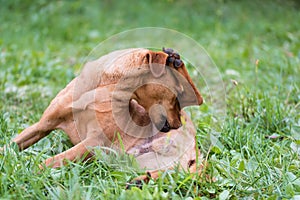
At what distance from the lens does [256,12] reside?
8.27m

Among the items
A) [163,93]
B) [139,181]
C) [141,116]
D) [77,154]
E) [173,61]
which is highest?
[173,61]

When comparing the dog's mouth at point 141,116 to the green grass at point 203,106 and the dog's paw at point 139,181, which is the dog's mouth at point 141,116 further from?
the dog's paw at point 139,181

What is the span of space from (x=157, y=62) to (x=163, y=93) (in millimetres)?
201

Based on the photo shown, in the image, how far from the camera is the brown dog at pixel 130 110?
2.75 meters

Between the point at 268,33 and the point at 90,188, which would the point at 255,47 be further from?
the point at 90,188

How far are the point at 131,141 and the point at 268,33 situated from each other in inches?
191

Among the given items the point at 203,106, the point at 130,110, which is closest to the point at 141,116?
the point at 130,110

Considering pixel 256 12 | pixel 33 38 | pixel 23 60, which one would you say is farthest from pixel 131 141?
pixel 256 12

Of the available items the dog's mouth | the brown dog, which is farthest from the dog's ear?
the dog's mouth

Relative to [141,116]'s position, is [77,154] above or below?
below

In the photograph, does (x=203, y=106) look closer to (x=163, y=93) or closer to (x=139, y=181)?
(x=163, y=93)

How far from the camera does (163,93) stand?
9.20 ft

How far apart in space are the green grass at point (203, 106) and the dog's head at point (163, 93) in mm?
308

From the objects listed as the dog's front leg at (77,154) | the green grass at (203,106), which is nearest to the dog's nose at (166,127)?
the green grass at (203,106)
